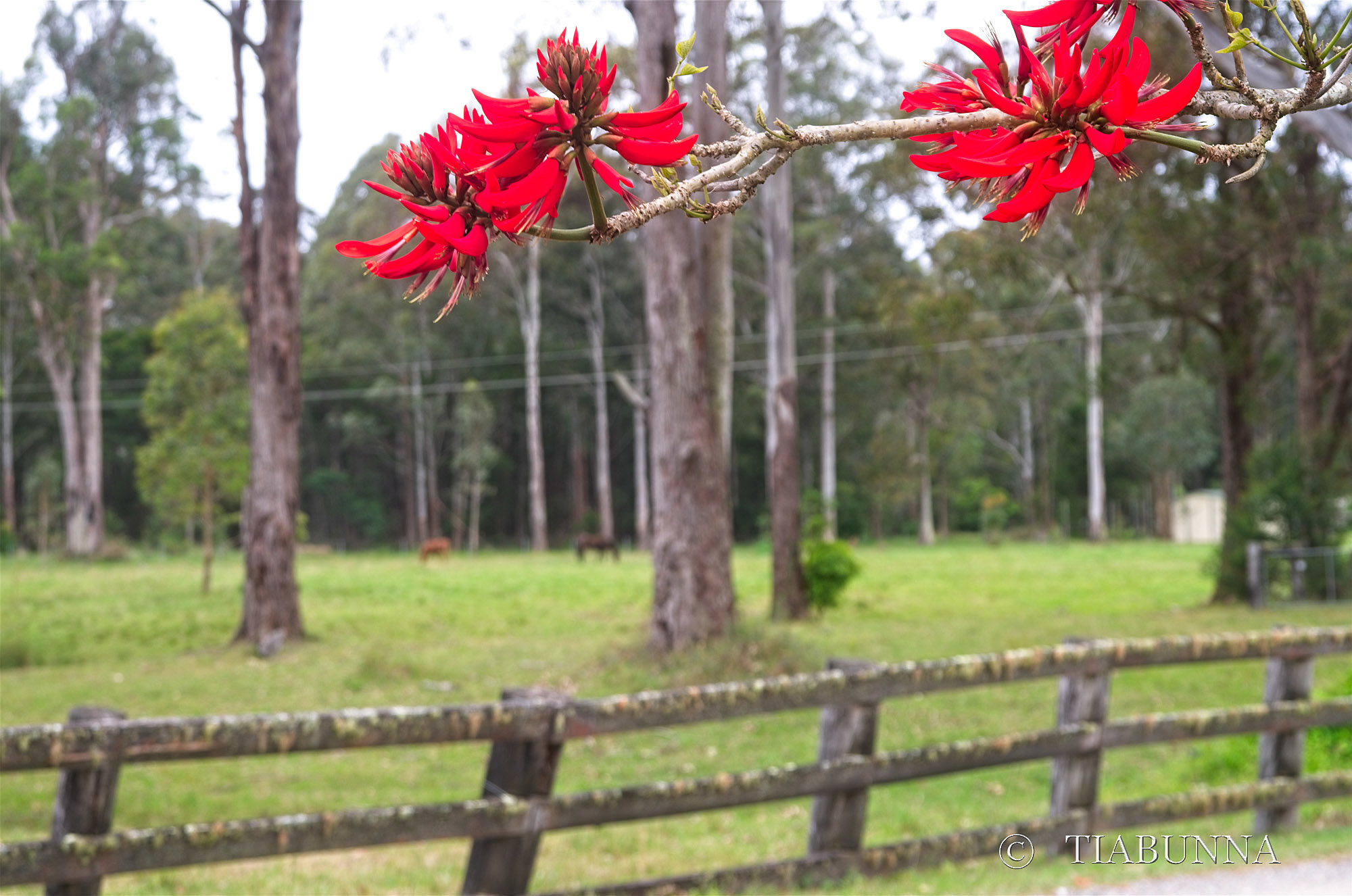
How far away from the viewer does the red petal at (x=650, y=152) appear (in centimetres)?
76

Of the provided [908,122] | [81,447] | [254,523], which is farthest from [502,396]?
[908,122]

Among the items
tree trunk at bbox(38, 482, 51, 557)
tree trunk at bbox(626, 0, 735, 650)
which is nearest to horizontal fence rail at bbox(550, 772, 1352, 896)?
tree trunk at bbox(626, 0, 735, 650)

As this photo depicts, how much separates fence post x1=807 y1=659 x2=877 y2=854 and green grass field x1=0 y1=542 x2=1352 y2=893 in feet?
0.68

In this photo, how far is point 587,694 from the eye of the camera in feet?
30.3

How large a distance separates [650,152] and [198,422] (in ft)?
64.3

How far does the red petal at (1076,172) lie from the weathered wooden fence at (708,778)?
2.84m

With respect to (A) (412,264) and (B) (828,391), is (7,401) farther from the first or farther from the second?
(A) (412,264)

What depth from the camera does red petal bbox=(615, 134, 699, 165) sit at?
757 mm

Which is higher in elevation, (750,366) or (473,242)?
(750,366)

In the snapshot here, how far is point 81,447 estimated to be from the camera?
114 feet

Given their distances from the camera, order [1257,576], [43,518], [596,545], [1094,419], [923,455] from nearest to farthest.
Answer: [1257,576]
[596,545]
[43,518]
[1094,419]
[923,455]

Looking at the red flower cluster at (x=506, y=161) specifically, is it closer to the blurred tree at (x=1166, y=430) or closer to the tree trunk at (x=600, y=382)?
the tree trunk at (x=600, y=382)

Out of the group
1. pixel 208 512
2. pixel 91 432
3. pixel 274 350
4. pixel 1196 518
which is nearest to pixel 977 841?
pixel 274 350

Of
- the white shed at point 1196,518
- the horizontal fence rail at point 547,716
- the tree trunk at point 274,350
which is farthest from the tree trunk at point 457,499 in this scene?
the horizontal fence rail at point 547,716
